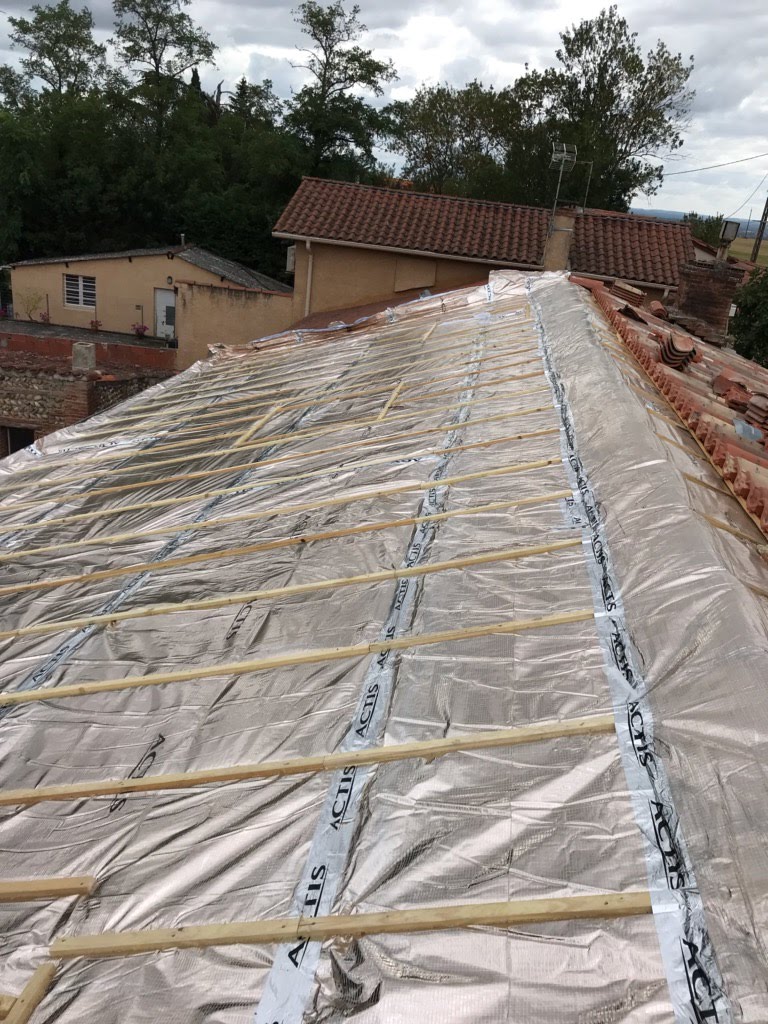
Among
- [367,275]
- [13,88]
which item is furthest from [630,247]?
[13,88]

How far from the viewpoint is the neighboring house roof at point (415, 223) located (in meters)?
17.7

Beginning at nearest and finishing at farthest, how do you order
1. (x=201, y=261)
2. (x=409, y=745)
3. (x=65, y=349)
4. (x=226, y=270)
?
(x=409, y=745), (x=65, y=349), (x=201, y=261), (x=226, y=270)

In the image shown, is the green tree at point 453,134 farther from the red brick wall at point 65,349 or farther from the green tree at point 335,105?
the red brick wall at point 65,349

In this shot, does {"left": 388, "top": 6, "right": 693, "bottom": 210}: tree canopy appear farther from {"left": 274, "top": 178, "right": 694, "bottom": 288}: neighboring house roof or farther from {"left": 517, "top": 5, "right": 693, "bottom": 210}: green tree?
{"left": 274, "top": 178, "right": 694, "bottom": 288}: neighboring house roof

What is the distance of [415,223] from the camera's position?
729 inches

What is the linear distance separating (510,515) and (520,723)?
2.05m

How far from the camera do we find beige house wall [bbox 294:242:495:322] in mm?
17969

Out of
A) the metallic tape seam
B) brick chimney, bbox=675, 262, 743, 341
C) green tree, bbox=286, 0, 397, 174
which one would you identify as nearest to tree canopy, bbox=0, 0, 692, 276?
green tree, bbox=286, 0, 397, 174

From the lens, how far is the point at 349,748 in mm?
3295

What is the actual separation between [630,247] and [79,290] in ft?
69.4

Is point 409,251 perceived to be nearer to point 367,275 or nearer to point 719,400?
point 367,275

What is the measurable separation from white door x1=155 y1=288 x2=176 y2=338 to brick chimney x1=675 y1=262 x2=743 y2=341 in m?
19.2

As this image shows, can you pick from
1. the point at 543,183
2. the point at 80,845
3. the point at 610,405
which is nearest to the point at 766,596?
the point at 610,405

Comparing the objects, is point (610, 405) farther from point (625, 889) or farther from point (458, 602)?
point (625, 889)
